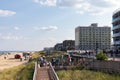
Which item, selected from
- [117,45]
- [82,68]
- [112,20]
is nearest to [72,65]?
[82,68]

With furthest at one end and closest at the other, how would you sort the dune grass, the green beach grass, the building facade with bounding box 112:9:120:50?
the building facade with bounding box 112:9:120:50 → the green beach grass → the dune grass

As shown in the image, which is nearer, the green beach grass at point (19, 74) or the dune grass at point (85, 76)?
the dune grass at point (85, 76)

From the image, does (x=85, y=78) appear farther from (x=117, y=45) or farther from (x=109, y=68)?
(x=117, y=45)

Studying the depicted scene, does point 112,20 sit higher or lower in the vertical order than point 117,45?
higher

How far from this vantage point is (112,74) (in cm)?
3122

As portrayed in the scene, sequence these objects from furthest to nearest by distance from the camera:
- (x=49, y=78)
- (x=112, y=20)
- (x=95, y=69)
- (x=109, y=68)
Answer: (x=112, y=20) → (x=95, y=69) → (x=109, y=68) → (x=49, y=78)

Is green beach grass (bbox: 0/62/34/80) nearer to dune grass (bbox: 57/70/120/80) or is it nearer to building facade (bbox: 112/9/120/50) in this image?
dune grass (bbox: 57/70/120/80)

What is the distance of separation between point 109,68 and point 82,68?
4121 mm

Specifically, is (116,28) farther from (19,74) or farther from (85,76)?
(85,76)

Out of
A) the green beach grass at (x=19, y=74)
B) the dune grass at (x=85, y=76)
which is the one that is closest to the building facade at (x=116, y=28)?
the green beach grass at (x=19, y=74)

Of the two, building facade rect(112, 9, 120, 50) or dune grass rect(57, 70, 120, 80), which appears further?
building facade rect(112, 9, 120, 50)

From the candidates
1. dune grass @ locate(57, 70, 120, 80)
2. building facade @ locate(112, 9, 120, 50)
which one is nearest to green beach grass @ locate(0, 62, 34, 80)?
dune grass @ locate(57, 70, 120, 80)

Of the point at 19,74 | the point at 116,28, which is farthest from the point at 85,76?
the point at 116,28

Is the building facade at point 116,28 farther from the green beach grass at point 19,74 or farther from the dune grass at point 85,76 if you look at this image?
the dune grass at point 85,76
